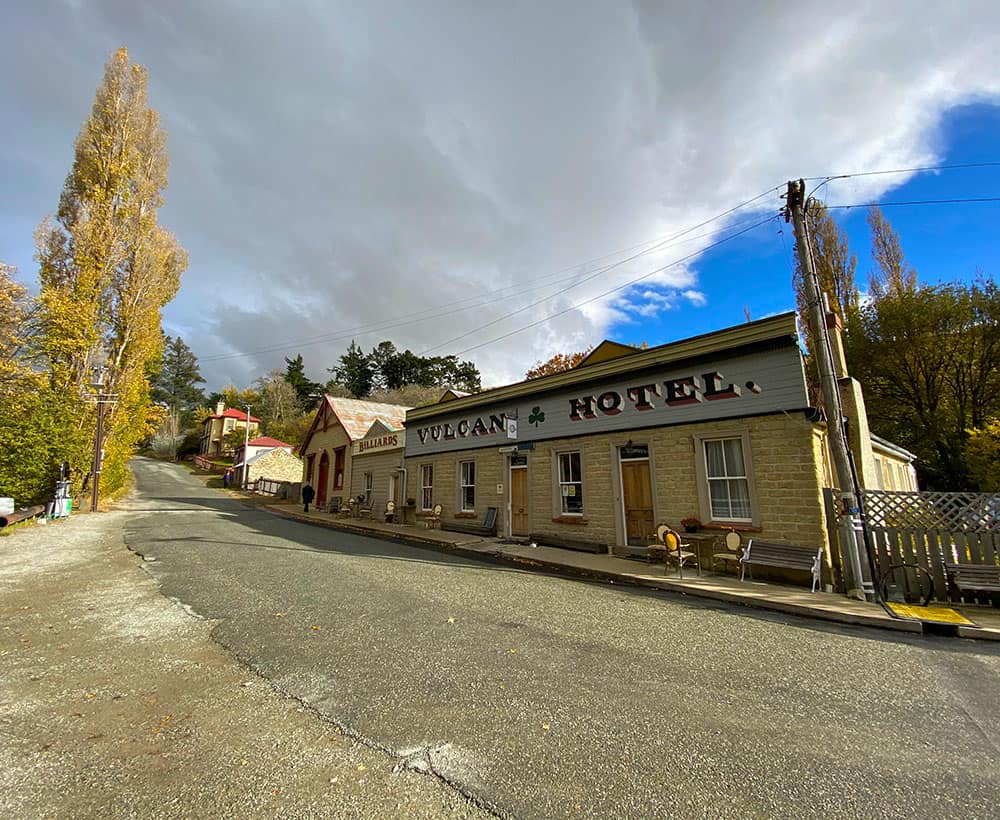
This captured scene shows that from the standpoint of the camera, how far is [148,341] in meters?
23.8

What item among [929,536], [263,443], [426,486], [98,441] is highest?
[263,443]

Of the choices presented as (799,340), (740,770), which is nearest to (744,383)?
(799,340)

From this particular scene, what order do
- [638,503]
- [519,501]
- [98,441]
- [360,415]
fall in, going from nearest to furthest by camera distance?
[638,503]
[519,501]
[98,441]
[360,415]

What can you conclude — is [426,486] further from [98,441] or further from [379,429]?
[98,441]

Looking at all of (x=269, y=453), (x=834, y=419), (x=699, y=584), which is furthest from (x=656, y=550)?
(x=269, y=453)

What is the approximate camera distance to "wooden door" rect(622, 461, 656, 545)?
11.2 metres

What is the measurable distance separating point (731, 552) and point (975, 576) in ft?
11.6

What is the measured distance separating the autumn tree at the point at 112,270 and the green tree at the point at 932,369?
36693 millimetres

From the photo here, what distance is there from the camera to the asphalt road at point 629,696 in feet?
8.98

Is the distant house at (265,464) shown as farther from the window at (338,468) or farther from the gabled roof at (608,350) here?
the gabled roof at (608,350)

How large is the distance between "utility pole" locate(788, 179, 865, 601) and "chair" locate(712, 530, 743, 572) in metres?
1.70

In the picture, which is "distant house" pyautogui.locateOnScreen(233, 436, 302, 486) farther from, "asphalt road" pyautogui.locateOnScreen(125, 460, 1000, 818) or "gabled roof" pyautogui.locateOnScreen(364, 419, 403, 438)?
"asphalt road" pyautogui.locateOnScreen(125, 460, 1000, 818)

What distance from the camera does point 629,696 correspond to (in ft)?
12.9

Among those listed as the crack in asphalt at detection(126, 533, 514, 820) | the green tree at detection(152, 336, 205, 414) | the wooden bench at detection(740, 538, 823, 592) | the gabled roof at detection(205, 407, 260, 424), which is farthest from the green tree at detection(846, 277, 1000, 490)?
the green tree at detection(152, 336, 205, 414)
